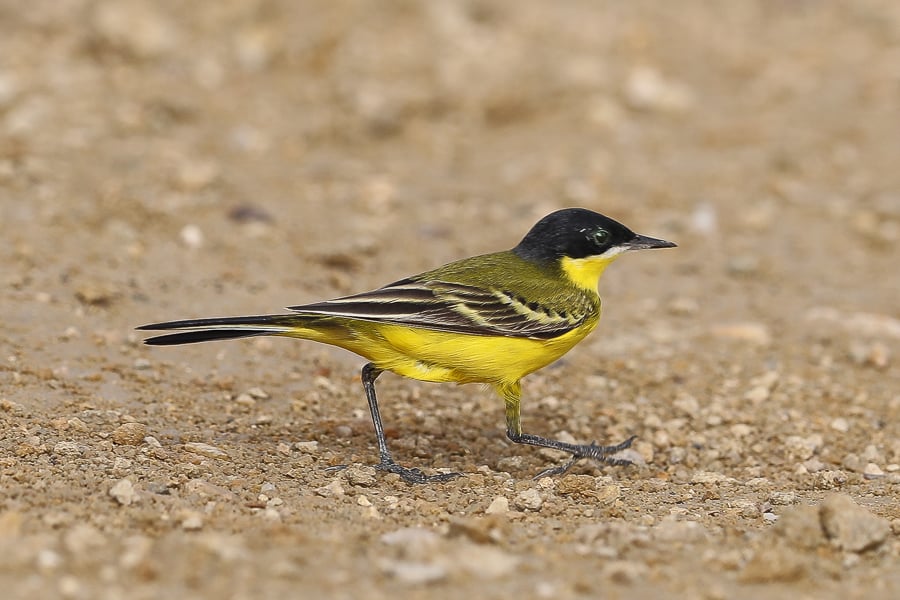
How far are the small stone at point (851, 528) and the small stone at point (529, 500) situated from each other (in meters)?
1.28

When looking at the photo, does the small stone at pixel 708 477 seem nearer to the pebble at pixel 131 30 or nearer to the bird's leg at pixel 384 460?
the bird's leg at pixel 384 460

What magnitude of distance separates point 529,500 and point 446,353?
36.8 inches

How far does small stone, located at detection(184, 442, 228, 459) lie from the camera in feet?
18.0

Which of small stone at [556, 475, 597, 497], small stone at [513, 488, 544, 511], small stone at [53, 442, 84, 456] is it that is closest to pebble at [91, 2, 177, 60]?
small stone at [53, 442, 84, 456]

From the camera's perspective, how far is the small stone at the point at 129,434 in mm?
5457

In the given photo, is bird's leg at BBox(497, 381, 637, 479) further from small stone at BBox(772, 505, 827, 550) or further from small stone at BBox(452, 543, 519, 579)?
small stone at BBox(452, 543, 519, 579)

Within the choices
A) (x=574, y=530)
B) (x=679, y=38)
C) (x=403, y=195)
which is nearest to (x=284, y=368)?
(x=574, y=530)

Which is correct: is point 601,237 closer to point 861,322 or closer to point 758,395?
point 758,395

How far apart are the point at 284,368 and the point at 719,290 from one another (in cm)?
401

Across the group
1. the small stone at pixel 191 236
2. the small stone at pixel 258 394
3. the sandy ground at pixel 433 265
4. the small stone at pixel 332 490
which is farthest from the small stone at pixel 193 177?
the small stone at pixel 332 490

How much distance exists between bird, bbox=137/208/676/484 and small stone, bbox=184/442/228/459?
1.81ft

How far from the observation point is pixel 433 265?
9.25 metres

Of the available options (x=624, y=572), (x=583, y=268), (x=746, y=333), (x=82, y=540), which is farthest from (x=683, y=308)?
(x=82, y=540)

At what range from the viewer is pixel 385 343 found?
560 cm
